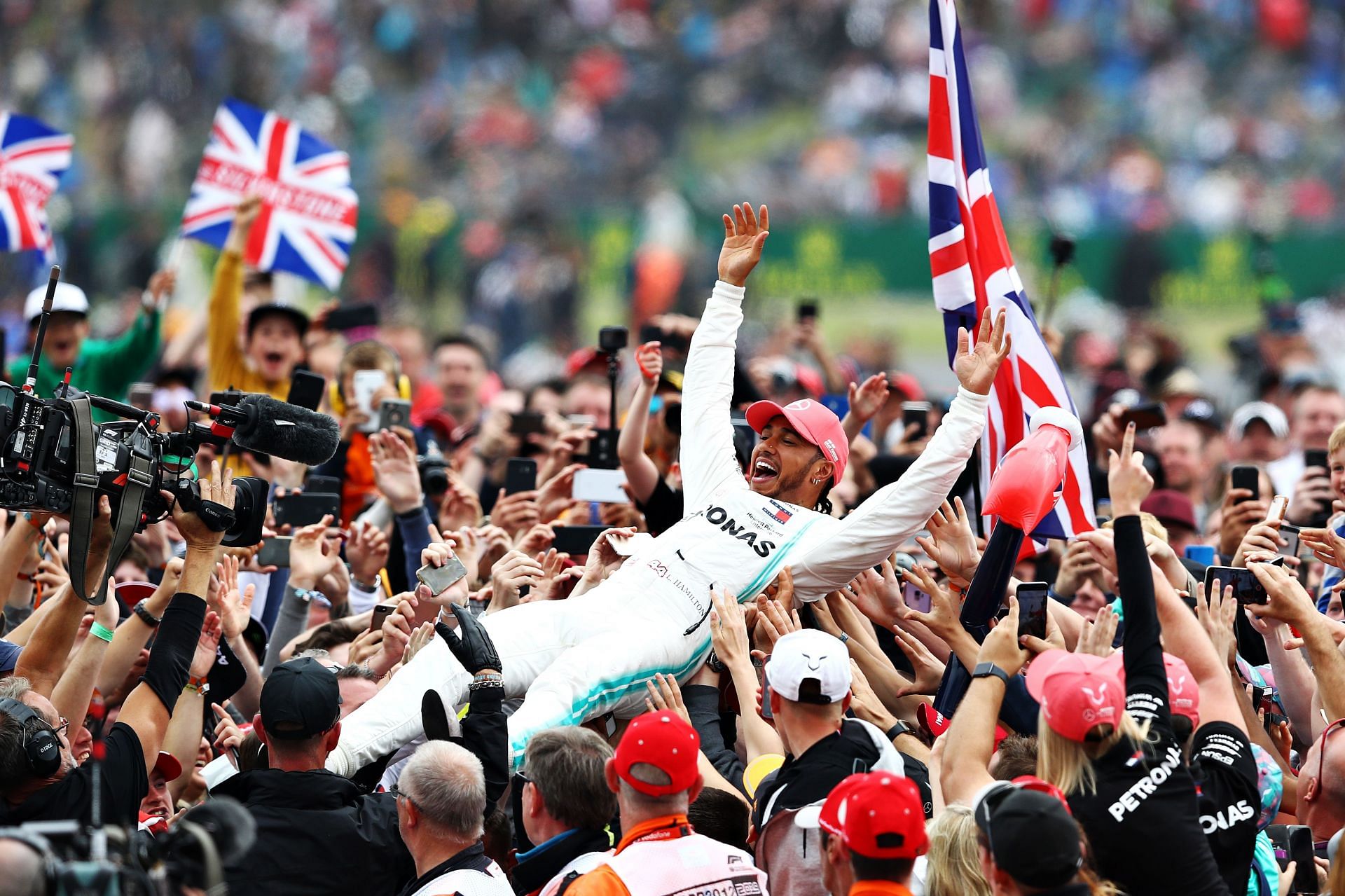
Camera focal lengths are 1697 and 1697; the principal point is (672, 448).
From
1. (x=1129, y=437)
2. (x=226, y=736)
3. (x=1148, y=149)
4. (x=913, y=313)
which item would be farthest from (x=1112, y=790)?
(x=1148, y=149)

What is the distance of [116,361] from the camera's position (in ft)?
29.4

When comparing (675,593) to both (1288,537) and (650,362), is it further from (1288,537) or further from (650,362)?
(1288,537)

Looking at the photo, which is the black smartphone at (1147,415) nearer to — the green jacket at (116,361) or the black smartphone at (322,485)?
the black smartphone at (322,485)

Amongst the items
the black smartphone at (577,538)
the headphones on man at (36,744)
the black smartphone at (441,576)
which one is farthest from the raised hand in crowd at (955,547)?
the headphones on man at (36,744)

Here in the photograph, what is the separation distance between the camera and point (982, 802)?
373cm

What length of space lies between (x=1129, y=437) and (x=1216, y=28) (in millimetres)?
19982

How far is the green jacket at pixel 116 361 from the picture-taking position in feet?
29.3

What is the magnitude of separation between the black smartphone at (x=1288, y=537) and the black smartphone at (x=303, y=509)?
11.6 feet

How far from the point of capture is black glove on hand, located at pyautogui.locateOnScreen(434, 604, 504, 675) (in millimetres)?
4738

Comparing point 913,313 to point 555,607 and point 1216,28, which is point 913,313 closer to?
point 1216,28

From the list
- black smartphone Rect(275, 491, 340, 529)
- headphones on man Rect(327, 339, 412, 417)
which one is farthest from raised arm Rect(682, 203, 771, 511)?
headphones on man Rect(327, 339, 412, 417)

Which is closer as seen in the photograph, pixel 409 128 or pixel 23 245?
pixel 23 245

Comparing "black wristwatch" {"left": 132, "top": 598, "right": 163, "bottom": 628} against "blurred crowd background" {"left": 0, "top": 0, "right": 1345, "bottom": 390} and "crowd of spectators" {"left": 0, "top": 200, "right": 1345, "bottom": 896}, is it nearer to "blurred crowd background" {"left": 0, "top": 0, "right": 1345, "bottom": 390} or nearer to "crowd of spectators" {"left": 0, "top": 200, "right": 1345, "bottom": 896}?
"crowd of spectators" {"left": 0, "top": 200, "right": 1345, "bottom": 896}

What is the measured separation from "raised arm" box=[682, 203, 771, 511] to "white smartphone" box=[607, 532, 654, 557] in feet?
0.75
